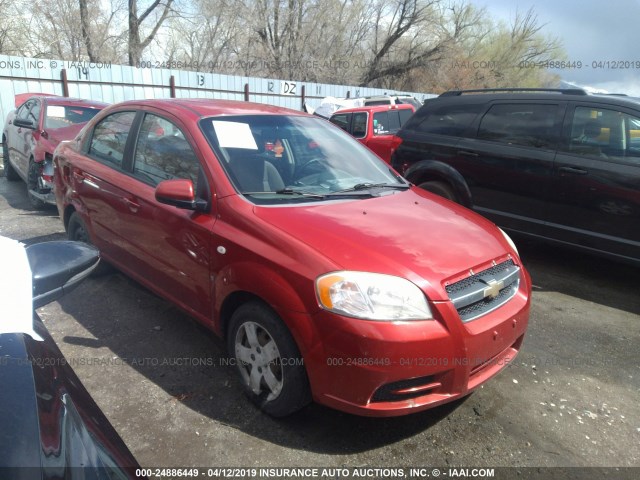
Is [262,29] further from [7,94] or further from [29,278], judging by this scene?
[29,278]

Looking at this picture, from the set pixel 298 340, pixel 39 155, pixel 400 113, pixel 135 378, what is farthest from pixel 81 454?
pixel 400 113

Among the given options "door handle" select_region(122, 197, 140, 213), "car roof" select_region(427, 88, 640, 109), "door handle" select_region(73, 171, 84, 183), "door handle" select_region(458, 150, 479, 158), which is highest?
"car roof" select_region(427, 88, 640, 109)

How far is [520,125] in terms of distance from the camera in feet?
16.5

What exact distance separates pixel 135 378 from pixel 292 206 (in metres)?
1.50

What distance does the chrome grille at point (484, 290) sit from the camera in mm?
2250

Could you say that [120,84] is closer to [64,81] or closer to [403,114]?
[64,81]

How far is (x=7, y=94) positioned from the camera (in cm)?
1047

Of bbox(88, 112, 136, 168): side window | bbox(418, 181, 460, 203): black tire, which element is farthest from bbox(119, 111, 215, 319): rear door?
bbox(418, 181, 460, 203): black tire

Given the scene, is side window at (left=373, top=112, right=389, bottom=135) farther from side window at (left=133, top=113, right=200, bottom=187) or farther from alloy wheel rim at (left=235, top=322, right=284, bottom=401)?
alloy wheel rim at (left=235, top=322, right=284, bottom=401)

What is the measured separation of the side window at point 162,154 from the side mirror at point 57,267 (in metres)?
1.25

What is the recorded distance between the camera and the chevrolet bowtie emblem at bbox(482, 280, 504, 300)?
2369mm

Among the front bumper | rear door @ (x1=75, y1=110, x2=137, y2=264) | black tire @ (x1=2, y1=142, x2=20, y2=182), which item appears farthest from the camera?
black tire @ (x1=2, y1=142, x2=20, y2=182)

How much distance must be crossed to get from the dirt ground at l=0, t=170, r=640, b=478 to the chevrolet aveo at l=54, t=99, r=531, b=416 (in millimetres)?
254

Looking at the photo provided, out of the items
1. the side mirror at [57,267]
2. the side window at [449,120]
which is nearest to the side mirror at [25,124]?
the side window at [449,120]
